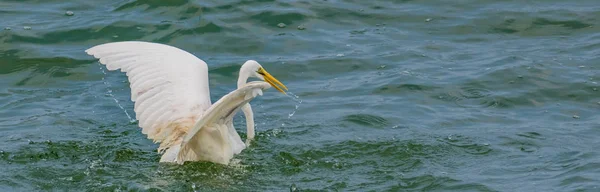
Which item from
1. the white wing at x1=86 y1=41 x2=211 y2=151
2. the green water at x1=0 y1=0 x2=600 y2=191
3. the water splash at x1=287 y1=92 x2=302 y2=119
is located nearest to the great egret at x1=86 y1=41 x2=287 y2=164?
the white wing at x1=86 y1=41 x2=211 y2=151

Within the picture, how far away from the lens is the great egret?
8.12 meters

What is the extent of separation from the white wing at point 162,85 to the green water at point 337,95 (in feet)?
1.06

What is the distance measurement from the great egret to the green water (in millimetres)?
158

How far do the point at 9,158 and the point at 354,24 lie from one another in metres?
5.76

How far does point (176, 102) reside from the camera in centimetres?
843

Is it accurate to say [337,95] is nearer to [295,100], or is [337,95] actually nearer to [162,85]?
[295,100]

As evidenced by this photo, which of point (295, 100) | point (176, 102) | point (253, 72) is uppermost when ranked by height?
point (253, 72)

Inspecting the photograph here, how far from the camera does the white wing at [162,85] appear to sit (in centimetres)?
828

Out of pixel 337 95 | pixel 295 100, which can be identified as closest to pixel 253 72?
pixel 295 100

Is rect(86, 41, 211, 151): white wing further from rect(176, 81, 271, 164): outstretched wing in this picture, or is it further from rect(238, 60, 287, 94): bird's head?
rect(238, 60, 287, 94): bird's head

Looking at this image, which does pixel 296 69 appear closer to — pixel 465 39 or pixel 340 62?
pixel 340 62

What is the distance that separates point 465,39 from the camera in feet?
41.2

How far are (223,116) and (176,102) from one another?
32.5 inches

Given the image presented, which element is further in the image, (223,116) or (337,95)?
(337,95)
